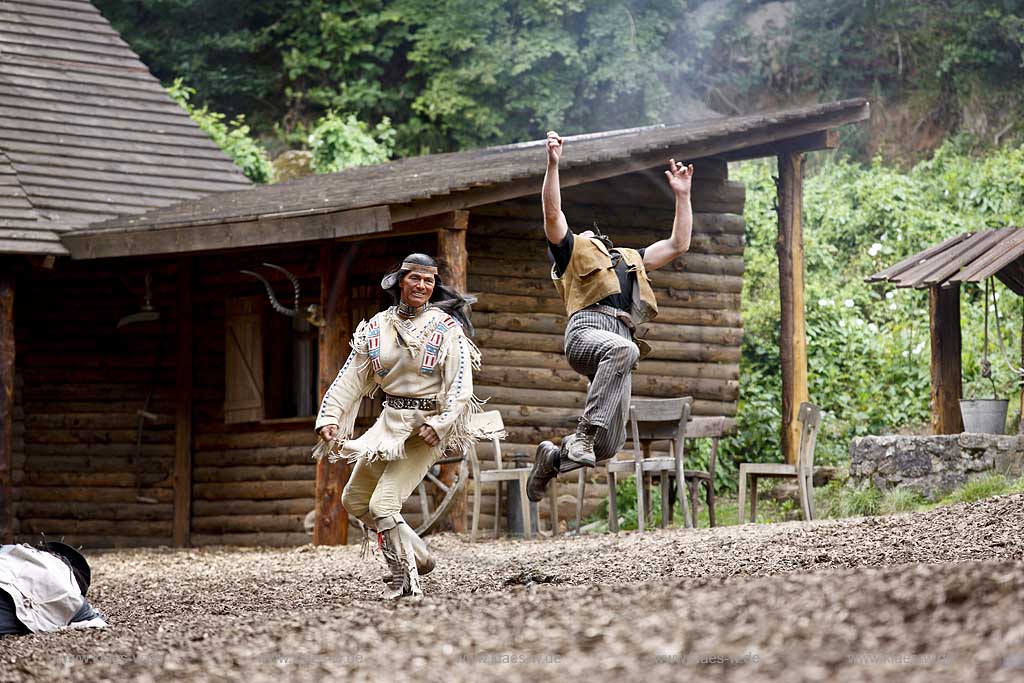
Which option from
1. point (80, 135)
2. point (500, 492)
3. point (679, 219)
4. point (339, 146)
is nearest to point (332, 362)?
point (500, 492)

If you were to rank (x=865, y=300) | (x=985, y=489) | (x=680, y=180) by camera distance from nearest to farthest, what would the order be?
(x=680, y=180) < (x=985, y=489) < (x=865, y=300)

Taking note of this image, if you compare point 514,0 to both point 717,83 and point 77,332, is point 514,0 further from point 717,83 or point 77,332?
point 77,332

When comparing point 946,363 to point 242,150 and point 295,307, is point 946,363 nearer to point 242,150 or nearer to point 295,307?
point 295,307

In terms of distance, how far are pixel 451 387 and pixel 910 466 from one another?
569cm

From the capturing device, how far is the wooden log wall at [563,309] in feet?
46.0

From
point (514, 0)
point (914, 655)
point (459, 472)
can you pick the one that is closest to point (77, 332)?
point (459, 472)

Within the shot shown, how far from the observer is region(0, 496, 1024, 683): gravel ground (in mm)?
4301

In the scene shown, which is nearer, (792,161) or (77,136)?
(792,161)

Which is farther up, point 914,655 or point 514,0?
point 514,0

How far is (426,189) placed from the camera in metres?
12.5

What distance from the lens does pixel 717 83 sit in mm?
31766

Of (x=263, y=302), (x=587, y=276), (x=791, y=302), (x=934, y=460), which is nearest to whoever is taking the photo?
(x=587, y=276)

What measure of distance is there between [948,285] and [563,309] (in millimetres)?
3545

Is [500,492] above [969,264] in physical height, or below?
below
